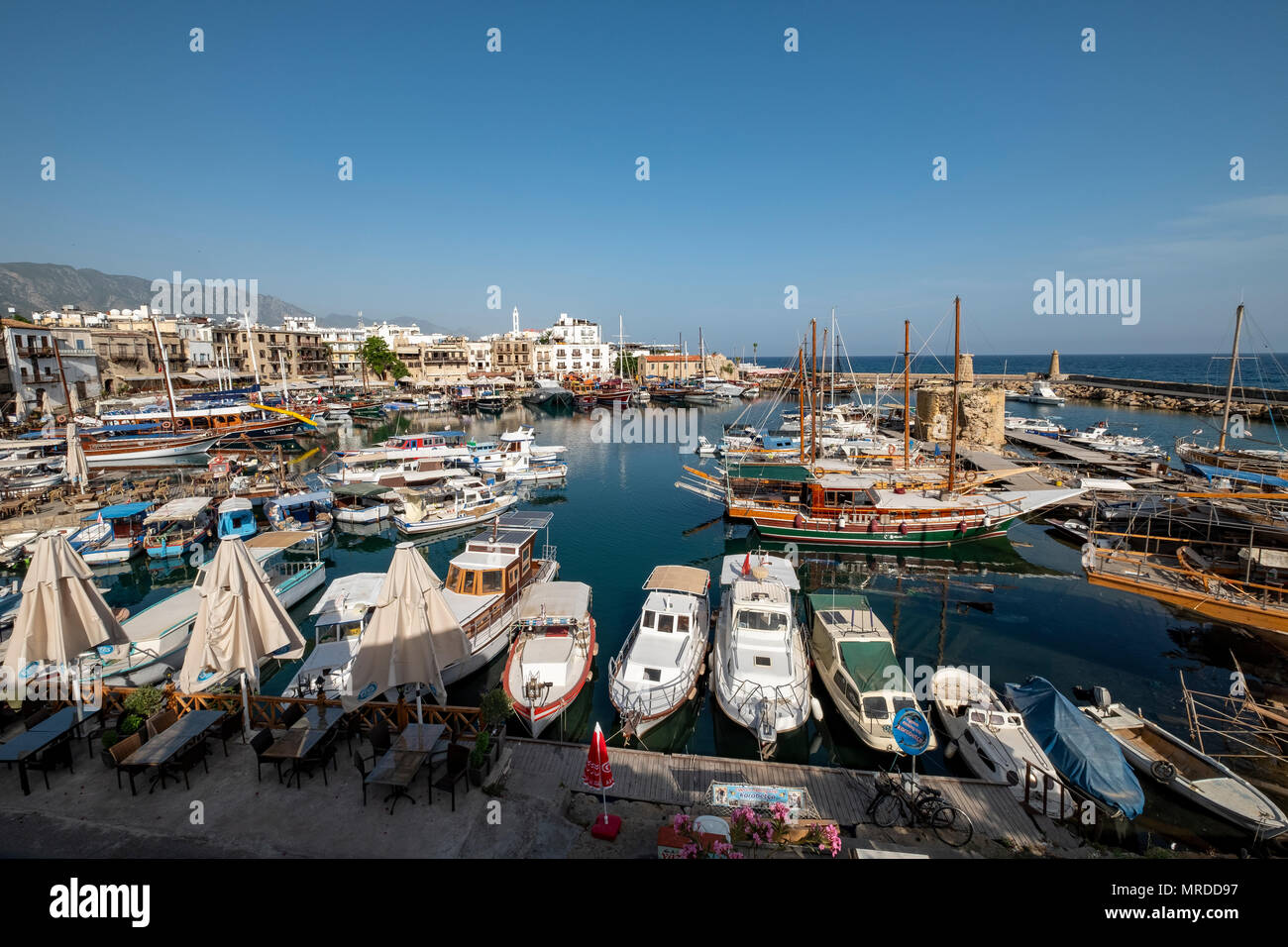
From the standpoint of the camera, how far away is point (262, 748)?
9.85 meters

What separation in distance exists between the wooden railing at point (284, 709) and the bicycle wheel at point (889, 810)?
7117 mm

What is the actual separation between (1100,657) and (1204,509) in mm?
10189

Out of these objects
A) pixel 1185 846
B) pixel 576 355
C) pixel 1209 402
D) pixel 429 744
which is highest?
pixel 576 355

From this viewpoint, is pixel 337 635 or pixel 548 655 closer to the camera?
pixel 548 655

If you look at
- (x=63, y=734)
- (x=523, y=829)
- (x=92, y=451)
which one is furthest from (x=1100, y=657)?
(x=92, y=451)

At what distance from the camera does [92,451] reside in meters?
49.9

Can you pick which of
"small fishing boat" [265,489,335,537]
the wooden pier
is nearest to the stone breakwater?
the wooden pier

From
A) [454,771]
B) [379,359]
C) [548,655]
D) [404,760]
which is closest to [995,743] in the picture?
[548,655]

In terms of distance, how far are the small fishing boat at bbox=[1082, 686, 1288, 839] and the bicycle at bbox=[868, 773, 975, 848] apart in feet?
20.5

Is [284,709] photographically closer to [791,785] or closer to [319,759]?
[319,759]

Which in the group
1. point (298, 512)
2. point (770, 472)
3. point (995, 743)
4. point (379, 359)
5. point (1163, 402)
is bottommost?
point (995, 743)

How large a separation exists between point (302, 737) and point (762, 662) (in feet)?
34.8

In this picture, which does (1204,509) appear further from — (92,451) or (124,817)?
(92,451)
